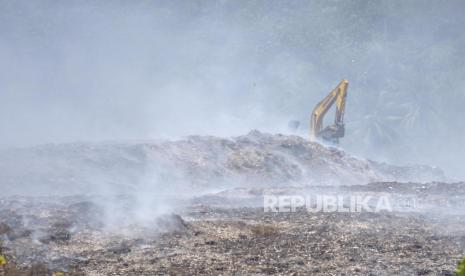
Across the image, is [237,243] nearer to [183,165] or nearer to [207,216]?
[207,216]

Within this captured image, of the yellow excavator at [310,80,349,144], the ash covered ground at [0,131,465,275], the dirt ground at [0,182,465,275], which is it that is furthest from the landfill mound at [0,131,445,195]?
the dirt ground at [0,182,465,275]

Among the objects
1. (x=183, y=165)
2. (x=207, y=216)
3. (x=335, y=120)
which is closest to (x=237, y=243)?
(x=207, y=216)

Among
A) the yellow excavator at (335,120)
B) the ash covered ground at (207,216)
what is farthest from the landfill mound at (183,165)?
the yellow excavator at (335,120)

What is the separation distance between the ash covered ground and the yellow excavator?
5.73ft

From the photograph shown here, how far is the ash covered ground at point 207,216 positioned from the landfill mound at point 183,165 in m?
0.04

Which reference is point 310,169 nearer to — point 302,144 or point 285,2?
point 302,144

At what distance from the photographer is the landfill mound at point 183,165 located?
17.9 m

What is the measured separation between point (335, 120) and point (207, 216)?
11.9 m

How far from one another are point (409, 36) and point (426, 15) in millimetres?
2438

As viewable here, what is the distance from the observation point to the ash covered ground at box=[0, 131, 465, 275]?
9.72 meters

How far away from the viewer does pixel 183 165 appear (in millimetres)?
19672

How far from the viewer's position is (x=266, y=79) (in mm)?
43844

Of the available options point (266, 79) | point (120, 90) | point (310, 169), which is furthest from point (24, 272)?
point (266, 79)

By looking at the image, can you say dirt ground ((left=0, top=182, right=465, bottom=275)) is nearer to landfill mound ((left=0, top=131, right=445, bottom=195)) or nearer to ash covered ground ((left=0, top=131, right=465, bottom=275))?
ash covered ground ((left=0, top=131, right=465, bottom=275))
